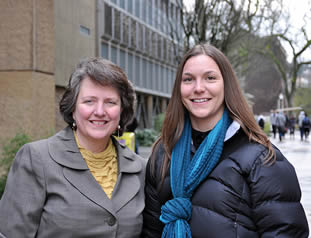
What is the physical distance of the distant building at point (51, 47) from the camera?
8.93 meters

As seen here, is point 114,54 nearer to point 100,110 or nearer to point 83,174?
point 100,110

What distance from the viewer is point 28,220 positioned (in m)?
2.44

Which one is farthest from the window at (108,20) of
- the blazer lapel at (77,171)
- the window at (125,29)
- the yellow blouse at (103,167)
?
the blazer lapel at (77,171)

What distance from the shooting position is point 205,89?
259 centimetres

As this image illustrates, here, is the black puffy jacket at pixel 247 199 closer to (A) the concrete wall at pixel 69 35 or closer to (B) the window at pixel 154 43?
(A) the concrete wall at pixel 69 35

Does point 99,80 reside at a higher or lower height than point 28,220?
higher

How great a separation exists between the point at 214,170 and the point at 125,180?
26.6 inches

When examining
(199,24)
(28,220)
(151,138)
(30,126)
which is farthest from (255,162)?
(151,138)

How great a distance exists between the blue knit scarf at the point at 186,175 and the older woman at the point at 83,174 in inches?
12.4

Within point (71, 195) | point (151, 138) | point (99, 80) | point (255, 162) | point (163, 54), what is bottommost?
point (151, 138)

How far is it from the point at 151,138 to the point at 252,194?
55.7 ft

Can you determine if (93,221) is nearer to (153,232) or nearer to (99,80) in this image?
(153,232)

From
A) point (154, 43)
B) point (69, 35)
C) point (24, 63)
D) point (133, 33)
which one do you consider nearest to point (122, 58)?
point (133, 33)

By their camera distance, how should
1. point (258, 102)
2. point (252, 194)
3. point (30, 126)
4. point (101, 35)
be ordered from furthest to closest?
point (258, 102)
point (101, 35)
point (30, 126)
point (252, 194)
